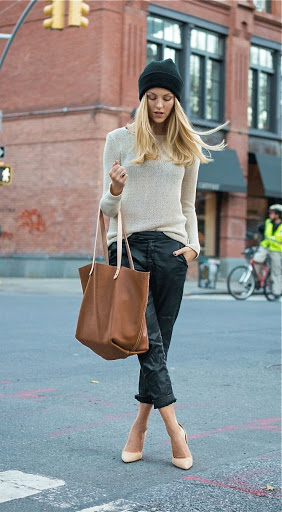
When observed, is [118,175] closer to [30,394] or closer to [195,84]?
[30,394]

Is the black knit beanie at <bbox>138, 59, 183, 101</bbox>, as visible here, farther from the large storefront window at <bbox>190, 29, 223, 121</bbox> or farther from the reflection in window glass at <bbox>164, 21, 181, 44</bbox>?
the large storefront window at <bbox>190, 29, 223, 121</bbox>

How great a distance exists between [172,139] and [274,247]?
46.9 ft

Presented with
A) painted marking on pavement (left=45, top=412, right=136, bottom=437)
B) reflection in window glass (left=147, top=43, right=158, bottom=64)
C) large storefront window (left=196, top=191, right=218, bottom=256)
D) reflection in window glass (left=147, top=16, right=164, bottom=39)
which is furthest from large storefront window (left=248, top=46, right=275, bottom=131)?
painted marking on pavement (left=45, top=412, right=136, bottom=437)

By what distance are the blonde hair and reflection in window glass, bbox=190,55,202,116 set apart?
76.5 ft

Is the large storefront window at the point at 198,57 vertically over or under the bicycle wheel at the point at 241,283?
over

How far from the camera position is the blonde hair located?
14.0 ft

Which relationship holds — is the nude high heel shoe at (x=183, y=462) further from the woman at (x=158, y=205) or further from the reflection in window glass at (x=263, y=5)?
the reflection in window glass at (x=263, y=5)

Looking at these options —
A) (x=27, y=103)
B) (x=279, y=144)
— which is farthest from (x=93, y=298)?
(x=279, y=144)

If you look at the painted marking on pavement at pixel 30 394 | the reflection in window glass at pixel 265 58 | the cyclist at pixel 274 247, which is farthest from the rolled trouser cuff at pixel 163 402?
the reflection in window glass at pixel 265 58

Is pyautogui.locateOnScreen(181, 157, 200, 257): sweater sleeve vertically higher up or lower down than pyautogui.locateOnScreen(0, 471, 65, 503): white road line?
higher up

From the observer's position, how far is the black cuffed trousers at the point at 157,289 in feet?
14.0

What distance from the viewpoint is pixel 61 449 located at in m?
4.67

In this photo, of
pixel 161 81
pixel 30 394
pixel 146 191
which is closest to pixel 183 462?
pixel 146 191

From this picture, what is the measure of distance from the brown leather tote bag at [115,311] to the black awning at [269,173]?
24.8 meters
